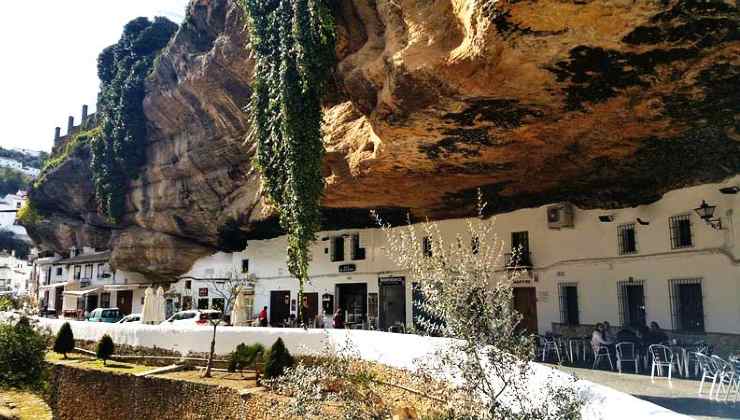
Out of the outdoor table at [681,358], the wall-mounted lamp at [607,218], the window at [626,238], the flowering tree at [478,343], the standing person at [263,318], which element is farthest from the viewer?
the standing person at [263,318]

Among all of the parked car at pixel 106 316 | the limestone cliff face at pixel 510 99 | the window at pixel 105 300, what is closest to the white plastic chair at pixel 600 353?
the limestone cliff face at pixel 510 99

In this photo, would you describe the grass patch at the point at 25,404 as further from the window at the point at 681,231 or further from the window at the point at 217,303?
the window at the point at 681,231

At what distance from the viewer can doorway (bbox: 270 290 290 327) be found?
24.3m

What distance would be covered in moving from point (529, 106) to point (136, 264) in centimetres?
2570

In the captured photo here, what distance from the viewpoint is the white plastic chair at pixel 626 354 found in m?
11.4

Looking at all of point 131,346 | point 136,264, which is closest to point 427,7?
point 131,346

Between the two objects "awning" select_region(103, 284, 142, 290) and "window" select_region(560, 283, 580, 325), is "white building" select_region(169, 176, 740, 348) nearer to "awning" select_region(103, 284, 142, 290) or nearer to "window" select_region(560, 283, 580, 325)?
"window" select_region(560, 283, 580, 325)

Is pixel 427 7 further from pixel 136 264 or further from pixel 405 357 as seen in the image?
pixel 136 264

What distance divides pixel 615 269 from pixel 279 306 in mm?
15034

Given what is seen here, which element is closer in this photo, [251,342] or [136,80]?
[251,342]

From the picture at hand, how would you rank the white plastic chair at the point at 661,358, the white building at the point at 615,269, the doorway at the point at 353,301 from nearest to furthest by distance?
the white plastic chair at the point at 661,358 → the white building at the point at 615,269 → the doorway at the point at 353,301

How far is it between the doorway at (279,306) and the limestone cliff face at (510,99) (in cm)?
545

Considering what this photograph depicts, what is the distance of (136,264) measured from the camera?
29297 millimetres

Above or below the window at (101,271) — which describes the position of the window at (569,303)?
below
